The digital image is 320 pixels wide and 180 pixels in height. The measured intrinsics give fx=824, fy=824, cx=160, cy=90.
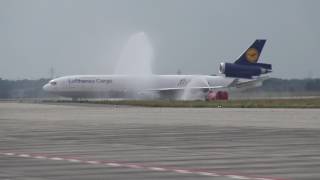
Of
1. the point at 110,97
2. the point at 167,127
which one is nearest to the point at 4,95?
the point at 110,97

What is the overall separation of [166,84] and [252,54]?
1438cm

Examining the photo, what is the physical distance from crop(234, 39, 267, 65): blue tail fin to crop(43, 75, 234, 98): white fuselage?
358 centimetres

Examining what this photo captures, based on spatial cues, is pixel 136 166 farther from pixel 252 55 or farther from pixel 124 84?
pixel 252 55

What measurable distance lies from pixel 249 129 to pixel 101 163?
58.1 ft

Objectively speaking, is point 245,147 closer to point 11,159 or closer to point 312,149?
point 312,149

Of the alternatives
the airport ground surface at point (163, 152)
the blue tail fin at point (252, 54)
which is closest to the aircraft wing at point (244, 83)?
the blue tail fin at point (252, 54)

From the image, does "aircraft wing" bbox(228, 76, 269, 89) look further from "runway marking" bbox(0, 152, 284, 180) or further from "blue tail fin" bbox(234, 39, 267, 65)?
"runway marking" bbox(0, 152, 284, 180)

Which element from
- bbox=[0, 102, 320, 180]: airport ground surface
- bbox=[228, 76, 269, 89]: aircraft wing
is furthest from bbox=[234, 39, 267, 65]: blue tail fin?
bbox=[0, 102, 320, 180]: airport ground surface

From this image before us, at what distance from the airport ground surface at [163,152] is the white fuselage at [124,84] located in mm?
81286

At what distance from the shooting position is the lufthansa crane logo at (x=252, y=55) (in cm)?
12781

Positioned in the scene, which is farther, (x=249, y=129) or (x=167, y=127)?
(x=167, y=127)

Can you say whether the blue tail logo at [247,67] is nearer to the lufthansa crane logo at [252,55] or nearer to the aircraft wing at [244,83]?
the lufthansa crane logo at [252,55]

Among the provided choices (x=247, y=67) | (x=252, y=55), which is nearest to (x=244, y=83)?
(x=247, y=67)

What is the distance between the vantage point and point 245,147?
92.6 ft
